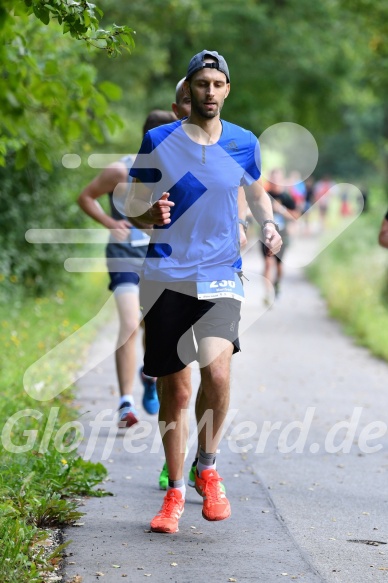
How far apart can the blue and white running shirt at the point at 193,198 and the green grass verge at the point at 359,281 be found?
7778 millimetres

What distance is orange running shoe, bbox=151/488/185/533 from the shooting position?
208 inches

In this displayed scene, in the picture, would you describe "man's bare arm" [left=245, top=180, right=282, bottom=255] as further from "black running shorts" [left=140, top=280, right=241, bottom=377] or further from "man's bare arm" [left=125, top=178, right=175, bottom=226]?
"man's bare arm" [left=125, top=178, right=175, bottom=226]

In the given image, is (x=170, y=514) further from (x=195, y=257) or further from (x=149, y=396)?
(x=149, y=396)

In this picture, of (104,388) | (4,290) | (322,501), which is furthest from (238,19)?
(322,501)

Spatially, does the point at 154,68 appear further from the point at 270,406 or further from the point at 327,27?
the point at 270,406

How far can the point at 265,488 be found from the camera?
20.9 ft

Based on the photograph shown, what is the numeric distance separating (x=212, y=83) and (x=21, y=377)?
13.4 feet

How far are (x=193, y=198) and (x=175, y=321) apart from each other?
0.58 metres

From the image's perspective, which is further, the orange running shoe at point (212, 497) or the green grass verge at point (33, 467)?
the orange running shoe at point (212, 497)

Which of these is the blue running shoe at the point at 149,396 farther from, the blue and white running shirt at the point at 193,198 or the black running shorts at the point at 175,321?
the blue and white running shirt at the point at 193,198

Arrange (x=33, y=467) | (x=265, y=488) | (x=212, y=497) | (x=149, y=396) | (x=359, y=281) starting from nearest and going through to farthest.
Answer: (x=212, y=497)
(x=33, y=467)
(x=265, y=488)
(x=149, y=396)
(x=359, y=281)

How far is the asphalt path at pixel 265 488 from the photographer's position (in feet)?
15.8

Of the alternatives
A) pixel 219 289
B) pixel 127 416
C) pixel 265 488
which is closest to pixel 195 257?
pixel 219 289

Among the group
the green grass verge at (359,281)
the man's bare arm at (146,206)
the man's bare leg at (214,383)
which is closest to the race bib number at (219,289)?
the man's bare leg at (214,383)
